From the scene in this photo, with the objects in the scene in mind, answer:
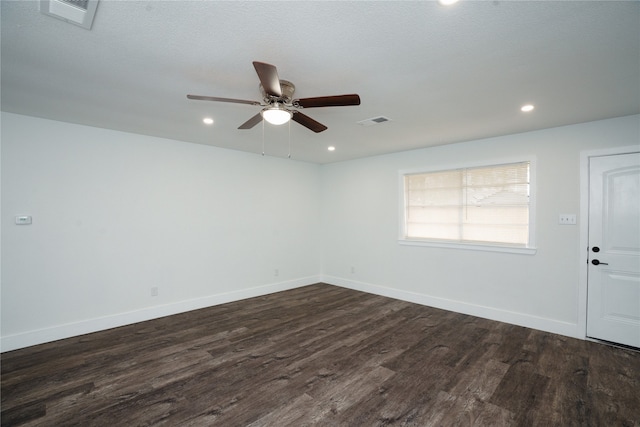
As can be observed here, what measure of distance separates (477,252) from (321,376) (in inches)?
117

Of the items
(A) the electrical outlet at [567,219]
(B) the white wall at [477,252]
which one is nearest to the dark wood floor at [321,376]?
(B) the white wall at [477,252]

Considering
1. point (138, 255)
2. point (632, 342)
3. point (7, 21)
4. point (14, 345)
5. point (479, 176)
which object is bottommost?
point (14, 345)

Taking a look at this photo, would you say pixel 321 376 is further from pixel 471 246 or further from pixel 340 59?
pixel 471 246

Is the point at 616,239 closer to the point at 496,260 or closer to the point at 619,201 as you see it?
the point at 619,201

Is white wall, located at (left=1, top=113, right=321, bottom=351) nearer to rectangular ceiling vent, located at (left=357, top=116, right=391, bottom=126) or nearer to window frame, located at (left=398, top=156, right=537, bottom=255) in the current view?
window frame, located at (left=398, top=156, right=537, bottom=255)

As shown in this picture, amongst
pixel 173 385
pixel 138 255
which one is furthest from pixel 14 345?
pixel 173 385

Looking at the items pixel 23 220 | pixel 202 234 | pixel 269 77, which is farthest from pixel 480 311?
pixel 23 220

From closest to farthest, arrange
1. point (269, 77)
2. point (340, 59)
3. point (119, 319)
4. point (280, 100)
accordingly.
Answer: point (269, 77) → point (340, 59) → point (280, 100) → point (119, 319)

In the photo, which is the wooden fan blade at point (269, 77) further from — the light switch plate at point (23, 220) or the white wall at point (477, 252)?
the white wall at point (477, 252)

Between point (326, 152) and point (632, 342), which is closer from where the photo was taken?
point (632, 342)

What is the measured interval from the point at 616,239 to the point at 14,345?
6.86 m

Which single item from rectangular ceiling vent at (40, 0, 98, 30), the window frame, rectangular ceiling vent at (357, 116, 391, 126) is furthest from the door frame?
rectangular ceiling vent at (40, 0, 98, 30)

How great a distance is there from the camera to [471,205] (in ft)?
14.5

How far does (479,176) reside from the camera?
4.33 metres
